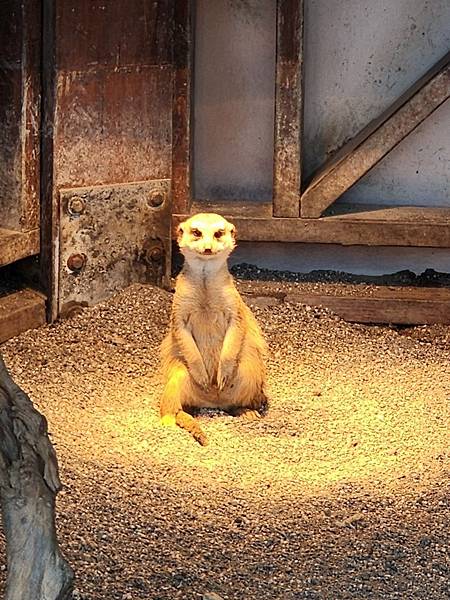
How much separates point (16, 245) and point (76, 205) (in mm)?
349

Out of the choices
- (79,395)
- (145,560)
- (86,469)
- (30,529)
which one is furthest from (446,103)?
(30,529)

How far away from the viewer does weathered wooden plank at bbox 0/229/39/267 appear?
6.05 meters

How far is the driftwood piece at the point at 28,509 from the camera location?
319cm

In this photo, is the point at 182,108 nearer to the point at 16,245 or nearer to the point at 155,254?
the point at 155,254

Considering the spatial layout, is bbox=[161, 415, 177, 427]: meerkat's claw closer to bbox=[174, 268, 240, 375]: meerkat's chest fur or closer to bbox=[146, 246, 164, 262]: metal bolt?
bbox=[174, 268, 240, 375]: meerkat's chest fur

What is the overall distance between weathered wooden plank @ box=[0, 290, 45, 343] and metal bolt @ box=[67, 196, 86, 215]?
42cm

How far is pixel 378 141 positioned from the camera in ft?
21.5

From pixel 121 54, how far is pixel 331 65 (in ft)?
4.17

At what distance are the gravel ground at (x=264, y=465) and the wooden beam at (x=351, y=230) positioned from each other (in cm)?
32

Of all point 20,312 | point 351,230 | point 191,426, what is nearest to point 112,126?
point 20,312

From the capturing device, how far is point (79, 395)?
5.54 metres

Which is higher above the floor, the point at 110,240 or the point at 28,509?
the point at 110,240

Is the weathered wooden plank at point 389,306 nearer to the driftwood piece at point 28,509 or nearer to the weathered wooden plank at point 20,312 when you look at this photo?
the weathered wooden plank at point 20,312

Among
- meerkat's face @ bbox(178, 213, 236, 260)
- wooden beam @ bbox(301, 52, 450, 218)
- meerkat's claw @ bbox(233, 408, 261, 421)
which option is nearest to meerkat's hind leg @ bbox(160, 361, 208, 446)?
meerkat's claw @ bbox(233, 408, 261, 421)
